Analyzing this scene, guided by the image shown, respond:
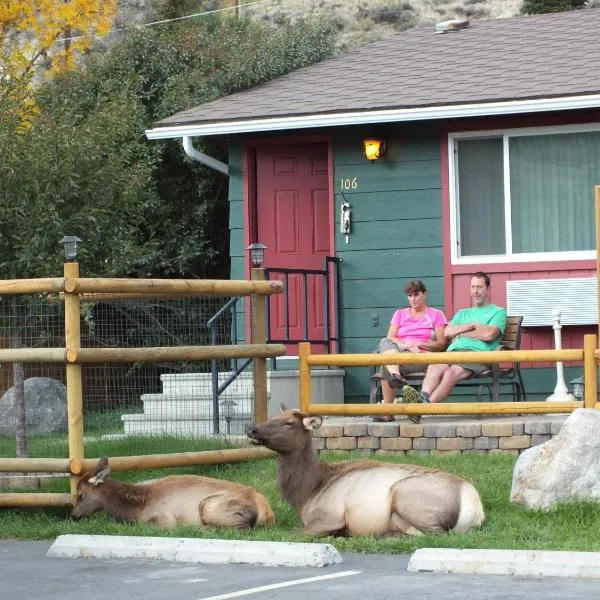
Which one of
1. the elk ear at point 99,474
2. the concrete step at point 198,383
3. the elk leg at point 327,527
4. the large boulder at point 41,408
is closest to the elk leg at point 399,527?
the elk leg at point 327,527

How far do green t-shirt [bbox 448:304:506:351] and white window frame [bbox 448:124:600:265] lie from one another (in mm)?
1472

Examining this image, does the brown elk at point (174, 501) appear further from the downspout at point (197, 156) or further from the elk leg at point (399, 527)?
the downspout at point (197, 156)

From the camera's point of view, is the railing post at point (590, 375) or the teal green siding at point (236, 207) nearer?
the railing post at point (590, 375)

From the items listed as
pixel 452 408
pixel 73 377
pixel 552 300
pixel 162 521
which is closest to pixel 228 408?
pixel 452 408

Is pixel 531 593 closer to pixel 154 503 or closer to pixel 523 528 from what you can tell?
pixel 523 528

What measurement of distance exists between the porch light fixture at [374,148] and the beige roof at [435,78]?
0.47m

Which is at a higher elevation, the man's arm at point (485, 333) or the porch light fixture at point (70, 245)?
the porch light fixture at point (70, 245)

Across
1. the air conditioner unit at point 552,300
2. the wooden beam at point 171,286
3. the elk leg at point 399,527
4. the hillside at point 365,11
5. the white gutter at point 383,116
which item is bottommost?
the elk leg at point 399,527

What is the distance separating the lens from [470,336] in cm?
1362

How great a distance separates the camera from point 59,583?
7902 millimetres

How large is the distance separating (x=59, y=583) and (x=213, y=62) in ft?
55.8

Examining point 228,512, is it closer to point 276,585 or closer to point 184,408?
point 276,585

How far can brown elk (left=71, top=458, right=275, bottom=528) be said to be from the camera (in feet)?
30.6

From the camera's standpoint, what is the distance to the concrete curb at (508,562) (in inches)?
297
